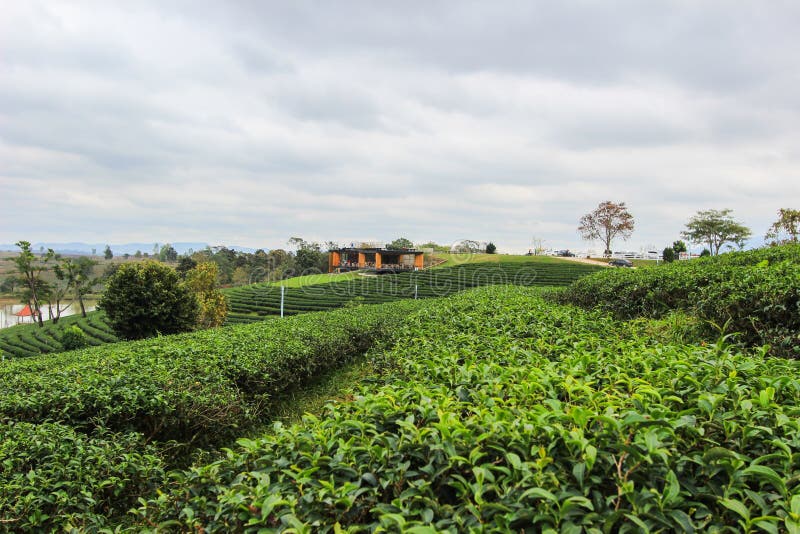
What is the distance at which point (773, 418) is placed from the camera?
1.33 m

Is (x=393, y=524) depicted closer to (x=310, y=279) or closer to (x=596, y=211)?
(x=310, y=279)

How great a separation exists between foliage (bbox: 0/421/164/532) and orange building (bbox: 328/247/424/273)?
4085 cm

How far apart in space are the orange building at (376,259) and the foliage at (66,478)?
1608 inches

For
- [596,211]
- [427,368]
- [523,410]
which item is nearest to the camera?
[523,410]

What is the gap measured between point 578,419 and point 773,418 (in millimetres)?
608

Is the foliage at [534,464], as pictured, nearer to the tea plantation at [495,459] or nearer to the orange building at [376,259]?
the tea plantation at [495,459]

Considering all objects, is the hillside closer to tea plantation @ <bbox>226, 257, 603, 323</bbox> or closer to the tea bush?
the tea bush

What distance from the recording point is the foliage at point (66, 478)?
7.50ft

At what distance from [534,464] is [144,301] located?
17030 millimetres

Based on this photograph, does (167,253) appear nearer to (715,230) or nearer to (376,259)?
(376,259)

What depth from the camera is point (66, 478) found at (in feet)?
8.38

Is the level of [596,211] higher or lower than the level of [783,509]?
higher

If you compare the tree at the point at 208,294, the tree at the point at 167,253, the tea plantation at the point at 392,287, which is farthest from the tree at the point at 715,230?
the tree at the point at 167,253

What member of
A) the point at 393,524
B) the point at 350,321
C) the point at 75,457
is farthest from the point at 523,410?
the point at 350,321
